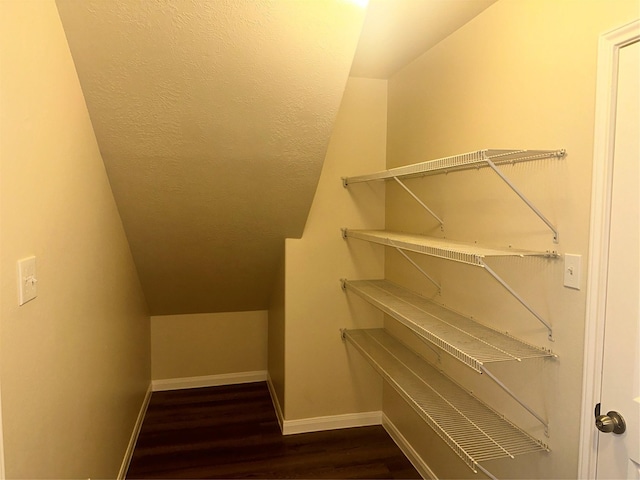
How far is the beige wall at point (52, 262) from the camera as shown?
3.42ft

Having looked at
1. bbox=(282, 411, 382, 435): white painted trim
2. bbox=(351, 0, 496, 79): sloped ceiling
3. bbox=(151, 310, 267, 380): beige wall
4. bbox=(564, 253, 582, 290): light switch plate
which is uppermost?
bbox=(351, 0, 496, 79): sloped ceiling

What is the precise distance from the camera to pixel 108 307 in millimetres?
2074

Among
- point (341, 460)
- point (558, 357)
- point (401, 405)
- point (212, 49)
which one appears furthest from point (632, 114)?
point (341, 460)

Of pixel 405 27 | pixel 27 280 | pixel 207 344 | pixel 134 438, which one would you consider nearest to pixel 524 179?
pixel 405 27

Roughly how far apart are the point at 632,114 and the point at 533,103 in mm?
409

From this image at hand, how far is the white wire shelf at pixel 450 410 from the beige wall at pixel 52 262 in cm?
138

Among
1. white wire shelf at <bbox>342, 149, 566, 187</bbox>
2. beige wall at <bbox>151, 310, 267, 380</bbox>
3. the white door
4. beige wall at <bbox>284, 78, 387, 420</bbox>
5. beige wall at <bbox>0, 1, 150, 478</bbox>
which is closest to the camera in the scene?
beige wall at <bbox>0, 1, 150, 478</bbox>

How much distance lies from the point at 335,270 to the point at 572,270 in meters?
1.63

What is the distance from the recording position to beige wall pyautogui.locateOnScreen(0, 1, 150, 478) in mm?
1042

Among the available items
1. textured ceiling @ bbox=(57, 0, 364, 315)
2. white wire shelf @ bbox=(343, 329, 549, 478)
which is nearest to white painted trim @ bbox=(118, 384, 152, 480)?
textured ceiling @ bbox=(57, 0, 364, 315)

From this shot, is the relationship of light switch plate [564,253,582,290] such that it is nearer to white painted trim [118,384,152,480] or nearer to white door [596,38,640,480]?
white door [596,38,640,480]

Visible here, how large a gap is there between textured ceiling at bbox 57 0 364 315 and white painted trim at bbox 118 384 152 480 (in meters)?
1.10

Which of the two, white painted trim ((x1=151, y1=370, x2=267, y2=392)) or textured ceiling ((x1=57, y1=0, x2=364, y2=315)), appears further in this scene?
white painted trim ((x1=151, y1=370, x2=267, y2=392))

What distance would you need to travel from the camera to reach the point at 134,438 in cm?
272
